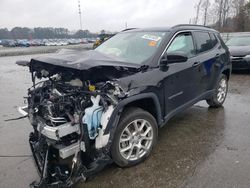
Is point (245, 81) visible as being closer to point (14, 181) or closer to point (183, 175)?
point (183, 175)

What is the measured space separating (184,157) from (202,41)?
2.48 metres

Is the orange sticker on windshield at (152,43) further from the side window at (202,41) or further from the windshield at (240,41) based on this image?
the windshield at (240,41)

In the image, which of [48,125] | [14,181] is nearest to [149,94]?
[48,125]

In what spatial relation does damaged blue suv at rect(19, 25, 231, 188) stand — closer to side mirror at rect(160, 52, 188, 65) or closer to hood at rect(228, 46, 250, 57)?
side mirror at rect(160, 52, 188, 65)

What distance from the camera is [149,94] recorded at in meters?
3.30

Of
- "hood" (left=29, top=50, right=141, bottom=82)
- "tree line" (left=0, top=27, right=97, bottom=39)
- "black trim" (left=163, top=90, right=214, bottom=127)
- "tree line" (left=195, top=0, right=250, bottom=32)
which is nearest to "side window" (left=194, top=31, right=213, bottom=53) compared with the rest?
"black trim" (left=163, top=90, right=214, bottom=127)

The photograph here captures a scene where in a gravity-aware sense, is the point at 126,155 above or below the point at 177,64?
below

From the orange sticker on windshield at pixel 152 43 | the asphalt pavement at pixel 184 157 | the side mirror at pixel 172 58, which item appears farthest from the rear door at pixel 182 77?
the asphalt pavement at pixel 184 157

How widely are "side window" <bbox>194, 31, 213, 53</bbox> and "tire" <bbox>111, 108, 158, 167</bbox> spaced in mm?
2056

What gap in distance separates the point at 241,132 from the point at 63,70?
10.7 feet

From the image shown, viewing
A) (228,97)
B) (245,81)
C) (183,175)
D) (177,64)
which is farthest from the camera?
(245,81)

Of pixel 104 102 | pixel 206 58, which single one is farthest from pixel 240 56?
pixel 104 102

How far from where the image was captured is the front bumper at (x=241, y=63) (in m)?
9.75

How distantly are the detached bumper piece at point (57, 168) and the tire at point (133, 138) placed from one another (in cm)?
23
